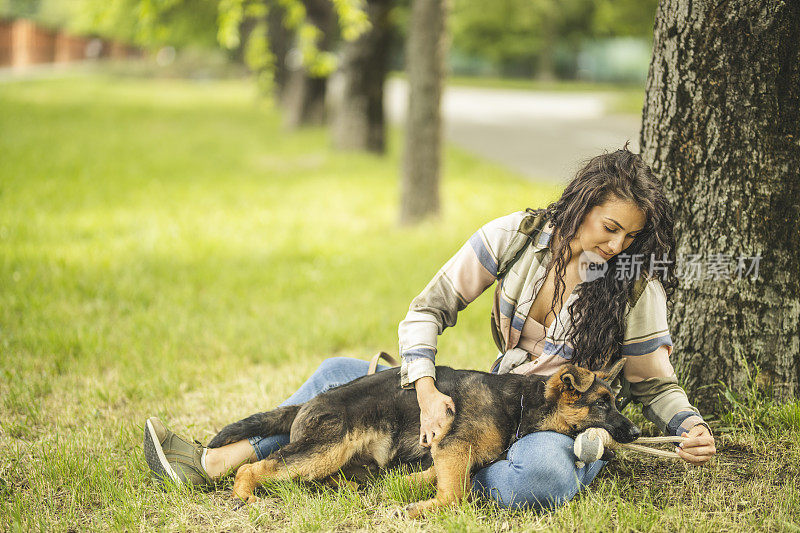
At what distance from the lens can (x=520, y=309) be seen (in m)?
3.18

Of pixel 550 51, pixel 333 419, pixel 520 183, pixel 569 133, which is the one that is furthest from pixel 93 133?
pixel 550 51

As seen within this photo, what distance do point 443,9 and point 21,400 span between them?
7120mm

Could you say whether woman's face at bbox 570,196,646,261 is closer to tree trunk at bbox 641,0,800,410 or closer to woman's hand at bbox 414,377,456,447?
woman's hand at bbox 414,377,456,447

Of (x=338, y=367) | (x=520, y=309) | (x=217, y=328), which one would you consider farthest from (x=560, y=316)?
(x=217, y=328)

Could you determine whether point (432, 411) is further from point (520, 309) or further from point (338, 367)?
point (338, 367)

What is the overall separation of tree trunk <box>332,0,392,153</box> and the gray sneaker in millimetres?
12747

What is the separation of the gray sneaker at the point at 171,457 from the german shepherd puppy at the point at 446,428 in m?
0.17

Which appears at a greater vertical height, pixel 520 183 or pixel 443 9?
pixel 443 9

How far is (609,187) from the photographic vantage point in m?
2.91

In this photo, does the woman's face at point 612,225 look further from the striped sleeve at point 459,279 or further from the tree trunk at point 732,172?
the tree trunk at point 732,172

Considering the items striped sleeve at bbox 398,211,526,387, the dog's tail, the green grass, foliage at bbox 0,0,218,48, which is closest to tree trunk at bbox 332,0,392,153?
the green grass

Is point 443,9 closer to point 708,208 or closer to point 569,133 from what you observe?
point 708,208

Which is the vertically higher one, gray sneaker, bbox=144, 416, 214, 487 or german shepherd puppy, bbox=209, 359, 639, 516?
german shepherd puppy, bbox=209, 359, 639, 516

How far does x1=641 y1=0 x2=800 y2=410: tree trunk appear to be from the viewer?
3545mm
